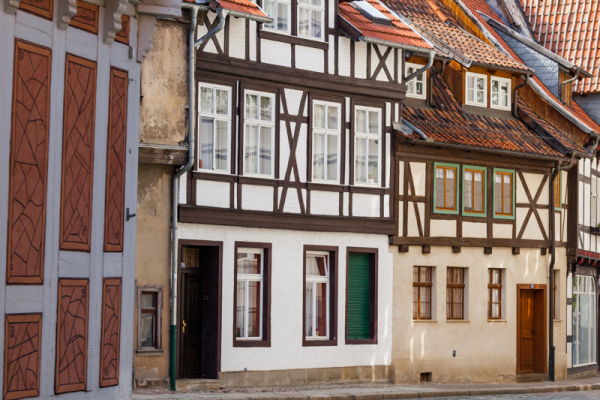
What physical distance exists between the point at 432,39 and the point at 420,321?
23.3 ft

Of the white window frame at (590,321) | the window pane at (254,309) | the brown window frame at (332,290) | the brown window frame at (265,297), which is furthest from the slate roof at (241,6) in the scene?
the white window frame at (590,321)

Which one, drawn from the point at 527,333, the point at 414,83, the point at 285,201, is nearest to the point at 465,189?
the point at 414,83

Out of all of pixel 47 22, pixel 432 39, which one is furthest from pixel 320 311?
pixel 47 22

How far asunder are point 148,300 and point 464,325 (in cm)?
934

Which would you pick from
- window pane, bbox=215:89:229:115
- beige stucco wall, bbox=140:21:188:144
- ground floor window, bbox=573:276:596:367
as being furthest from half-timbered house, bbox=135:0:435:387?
ground floor window, bbox=573:276:596:367

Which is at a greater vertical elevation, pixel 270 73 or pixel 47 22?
pixel 270 73

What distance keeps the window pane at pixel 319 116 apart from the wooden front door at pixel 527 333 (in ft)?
28.1

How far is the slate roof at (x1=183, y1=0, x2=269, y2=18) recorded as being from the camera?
20172mm

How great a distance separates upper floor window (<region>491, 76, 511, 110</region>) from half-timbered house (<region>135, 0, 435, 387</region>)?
4911mm

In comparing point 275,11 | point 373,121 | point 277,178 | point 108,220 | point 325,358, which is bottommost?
point 325,358

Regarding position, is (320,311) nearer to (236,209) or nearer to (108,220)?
(236,209)

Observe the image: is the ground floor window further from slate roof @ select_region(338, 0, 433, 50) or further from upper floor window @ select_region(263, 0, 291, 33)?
upper floor window @ select_region(263, 0, 291, 33)

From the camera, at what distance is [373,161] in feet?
79.7

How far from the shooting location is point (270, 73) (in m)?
22.1
